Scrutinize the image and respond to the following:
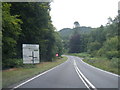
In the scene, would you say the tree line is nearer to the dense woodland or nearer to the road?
the dense woodland

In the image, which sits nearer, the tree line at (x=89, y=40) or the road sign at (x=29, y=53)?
the road sign at (x=29, y=53)

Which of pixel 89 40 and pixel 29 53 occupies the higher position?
pixel 89 40

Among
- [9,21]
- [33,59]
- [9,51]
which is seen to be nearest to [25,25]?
[33,59]

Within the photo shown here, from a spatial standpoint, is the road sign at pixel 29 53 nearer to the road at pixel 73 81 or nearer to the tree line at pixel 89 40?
the road at pixel 73 81

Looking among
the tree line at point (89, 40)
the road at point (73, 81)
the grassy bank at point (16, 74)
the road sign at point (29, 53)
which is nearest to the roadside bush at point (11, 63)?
the grassy bank at point (16, 74)

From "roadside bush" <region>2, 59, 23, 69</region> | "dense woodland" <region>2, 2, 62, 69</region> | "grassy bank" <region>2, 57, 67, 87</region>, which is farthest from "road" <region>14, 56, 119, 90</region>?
"roadside bush" <region>2, 59, 23, 69</region>

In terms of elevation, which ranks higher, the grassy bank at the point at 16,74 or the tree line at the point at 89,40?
the tree line at the point at 89,40

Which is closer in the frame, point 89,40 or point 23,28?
point 23,28

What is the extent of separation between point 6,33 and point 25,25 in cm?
1475

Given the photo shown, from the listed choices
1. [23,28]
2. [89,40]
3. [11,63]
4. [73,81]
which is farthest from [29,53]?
[89,40]

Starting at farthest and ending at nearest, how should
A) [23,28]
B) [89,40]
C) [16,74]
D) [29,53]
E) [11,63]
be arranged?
1. [89,40]
2. [23,28]
3. [29,53]
4. [11,63]
5. [16,74]

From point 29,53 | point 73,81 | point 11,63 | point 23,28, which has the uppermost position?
point 23,28

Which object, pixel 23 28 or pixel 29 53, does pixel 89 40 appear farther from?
pixel 29 53

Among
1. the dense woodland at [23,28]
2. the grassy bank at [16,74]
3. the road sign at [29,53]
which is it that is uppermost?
the dense woodland at [23,28]
